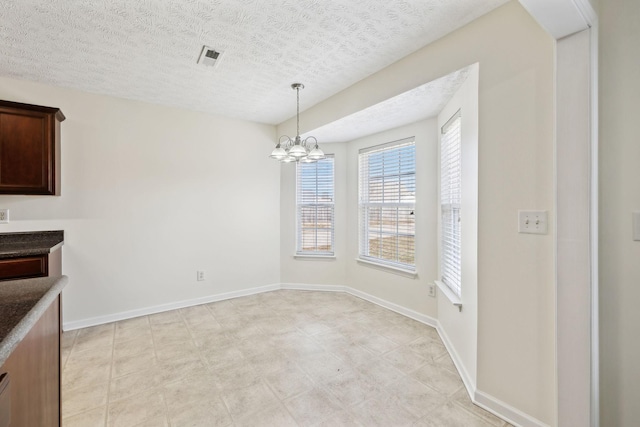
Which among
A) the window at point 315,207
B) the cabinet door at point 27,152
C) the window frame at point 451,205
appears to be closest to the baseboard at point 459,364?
the window frame at point 451,205

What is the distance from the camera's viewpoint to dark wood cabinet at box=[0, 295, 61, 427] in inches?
31.5

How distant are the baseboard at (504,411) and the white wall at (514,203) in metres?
0.02

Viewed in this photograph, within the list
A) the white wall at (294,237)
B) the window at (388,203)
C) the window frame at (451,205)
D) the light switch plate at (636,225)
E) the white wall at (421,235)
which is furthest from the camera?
the white wall at (294,237)

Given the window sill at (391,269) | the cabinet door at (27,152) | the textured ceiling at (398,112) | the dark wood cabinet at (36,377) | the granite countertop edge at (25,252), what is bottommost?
the window sill at (391,269)

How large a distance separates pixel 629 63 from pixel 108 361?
386 cm

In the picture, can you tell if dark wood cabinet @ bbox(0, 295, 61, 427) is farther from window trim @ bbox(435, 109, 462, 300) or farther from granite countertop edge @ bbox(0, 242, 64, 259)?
window trim @ bbox(435, 109, 462, 300)

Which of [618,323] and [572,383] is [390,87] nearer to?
[618,323]

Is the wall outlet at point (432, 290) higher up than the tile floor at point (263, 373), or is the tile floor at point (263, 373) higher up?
the wall outlet at point (432, 290)

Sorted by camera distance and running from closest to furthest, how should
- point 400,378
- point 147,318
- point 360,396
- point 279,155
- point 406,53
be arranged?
1. point 360,396
2. point 400,378
3. point 406,53
4. point 279,155
5. point 147,318

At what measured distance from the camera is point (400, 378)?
2172 mm

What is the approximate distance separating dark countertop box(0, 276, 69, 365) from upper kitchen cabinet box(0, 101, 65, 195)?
7.01ft

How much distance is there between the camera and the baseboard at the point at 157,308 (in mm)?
3135

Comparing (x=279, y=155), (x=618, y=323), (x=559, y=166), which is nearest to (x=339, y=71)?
(x=279, y=155)

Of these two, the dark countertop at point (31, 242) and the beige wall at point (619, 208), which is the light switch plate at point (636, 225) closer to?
the beige wall at point (619, 208)
